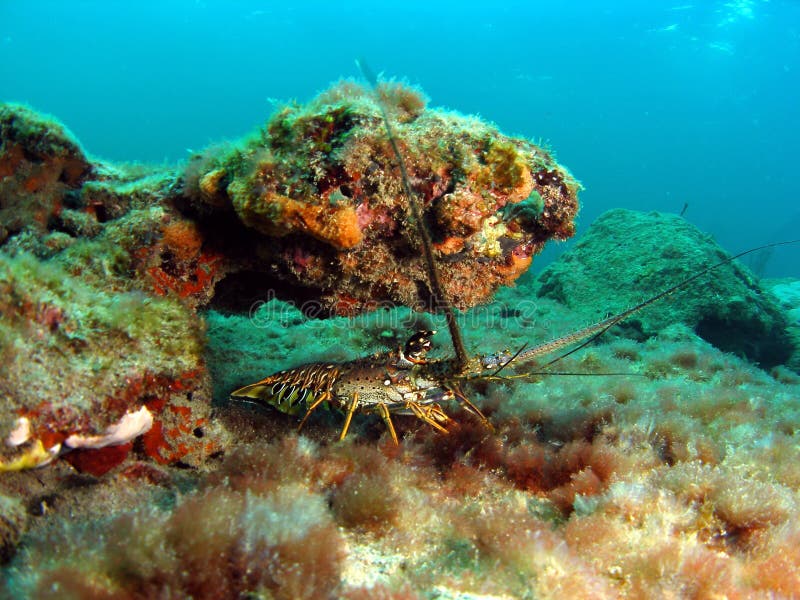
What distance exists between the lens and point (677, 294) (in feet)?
34.4

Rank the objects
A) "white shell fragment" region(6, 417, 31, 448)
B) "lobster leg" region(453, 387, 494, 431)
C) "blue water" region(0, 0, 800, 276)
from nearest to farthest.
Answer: "white shell fragment" region(6, 417, 31, 448)
"lobster leg" region(453, 387, 494, 431)
"blue water" region(0, 0, 800, 276)

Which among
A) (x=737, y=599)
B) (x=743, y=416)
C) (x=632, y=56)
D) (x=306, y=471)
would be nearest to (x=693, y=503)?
(x=737, y=599)

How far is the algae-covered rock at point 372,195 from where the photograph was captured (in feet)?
12.1

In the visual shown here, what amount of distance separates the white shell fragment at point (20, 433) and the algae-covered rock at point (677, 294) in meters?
10.4

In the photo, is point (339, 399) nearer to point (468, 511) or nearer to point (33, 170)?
point (468, 511)

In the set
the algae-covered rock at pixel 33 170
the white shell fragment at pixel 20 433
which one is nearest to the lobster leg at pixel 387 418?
the white shell fragment at pixel 20 433

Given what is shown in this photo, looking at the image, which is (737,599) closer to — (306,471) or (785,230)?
(306,471)

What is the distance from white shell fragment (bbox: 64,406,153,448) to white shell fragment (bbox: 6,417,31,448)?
0.26 m

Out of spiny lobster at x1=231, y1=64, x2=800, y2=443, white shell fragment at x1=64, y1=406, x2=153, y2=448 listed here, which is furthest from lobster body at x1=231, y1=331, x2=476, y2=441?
white shell fragment at x1=64, y1=406, x2=153, y2=448

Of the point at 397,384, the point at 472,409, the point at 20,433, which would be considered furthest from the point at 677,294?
the point at 20,433

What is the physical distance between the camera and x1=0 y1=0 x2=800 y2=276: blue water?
303 ft

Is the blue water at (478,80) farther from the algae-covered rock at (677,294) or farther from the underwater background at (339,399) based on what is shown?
the underwater background at (339,399)

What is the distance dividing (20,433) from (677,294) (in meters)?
12.4
